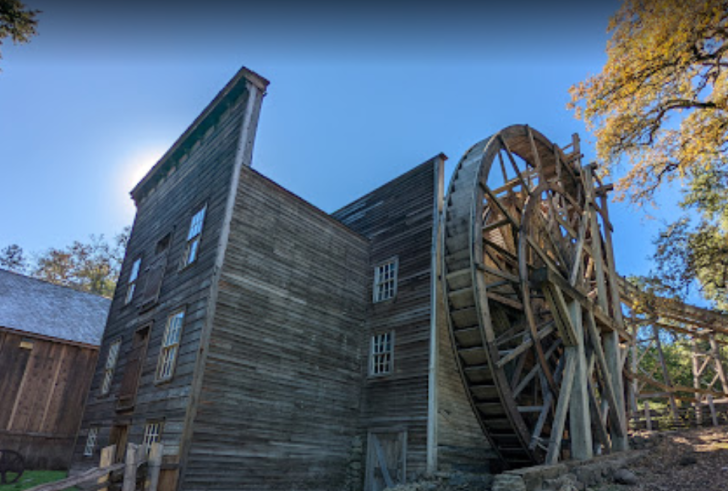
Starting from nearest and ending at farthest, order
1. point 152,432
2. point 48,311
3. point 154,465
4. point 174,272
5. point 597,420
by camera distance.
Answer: point 154,465, point 597,420, point 152,432, point 174,272, point 48,311

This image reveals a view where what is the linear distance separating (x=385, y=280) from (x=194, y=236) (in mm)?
5455

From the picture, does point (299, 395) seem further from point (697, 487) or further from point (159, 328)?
point (697, 487)

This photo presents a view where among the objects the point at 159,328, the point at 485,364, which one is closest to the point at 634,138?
the point at 485,364

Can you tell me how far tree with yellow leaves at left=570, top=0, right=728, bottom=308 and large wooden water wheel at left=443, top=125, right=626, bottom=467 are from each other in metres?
1.64

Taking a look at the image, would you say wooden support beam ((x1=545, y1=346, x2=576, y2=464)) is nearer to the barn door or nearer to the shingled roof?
the barn door

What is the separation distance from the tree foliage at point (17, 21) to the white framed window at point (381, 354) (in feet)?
32.8

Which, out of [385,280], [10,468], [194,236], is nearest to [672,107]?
[385,280]

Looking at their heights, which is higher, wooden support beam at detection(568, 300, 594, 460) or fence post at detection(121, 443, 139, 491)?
wooden support beam at detection(568, 300, 594, 460)

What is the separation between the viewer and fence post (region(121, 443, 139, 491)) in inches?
303

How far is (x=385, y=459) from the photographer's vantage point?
1135 centimetres

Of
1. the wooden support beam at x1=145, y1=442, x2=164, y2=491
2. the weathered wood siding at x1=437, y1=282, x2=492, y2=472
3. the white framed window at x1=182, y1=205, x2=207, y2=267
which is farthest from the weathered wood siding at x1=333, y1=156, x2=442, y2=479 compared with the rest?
the wooden support beam at x1=145, y1=442, x2=164, y2=491

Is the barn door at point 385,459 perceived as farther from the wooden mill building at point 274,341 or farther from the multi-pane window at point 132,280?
A: the multi-pane window at point 132,280

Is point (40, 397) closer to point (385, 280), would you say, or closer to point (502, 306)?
point (385, 280)

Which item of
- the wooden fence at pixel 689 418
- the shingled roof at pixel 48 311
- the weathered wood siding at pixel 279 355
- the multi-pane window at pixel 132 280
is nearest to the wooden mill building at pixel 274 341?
the weathered wood siding at pixel 279 355
